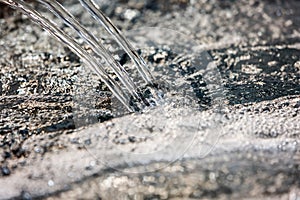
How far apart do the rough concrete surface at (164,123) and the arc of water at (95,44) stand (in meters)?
0.09

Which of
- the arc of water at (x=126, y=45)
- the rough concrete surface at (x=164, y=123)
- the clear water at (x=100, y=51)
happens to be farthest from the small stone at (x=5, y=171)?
the arc of water at (x=126, y=45)

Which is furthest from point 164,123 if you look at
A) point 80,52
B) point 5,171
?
point 5,171

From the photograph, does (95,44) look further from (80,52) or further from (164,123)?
(164,123)

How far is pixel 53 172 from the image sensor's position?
1.56 m

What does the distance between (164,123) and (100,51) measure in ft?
1.50

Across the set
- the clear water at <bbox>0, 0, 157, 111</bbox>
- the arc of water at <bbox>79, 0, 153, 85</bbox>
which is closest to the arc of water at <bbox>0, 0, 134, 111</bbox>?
the clear water at <bbox>0, 0, 157, 111</bbox>

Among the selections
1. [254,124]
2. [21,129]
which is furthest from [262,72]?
[21,129]

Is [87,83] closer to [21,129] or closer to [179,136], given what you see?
[21,129]

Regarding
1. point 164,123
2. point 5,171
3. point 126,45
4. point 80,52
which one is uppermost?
point 126,45

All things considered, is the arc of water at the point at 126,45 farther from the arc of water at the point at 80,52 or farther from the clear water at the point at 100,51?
the arc of water at the point at 80,52

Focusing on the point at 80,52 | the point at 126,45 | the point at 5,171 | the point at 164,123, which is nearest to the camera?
the point at 5,171

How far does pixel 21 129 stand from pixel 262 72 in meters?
0.96

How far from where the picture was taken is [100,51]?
200 centimetres

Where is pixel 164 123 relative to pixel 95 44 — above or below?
below
